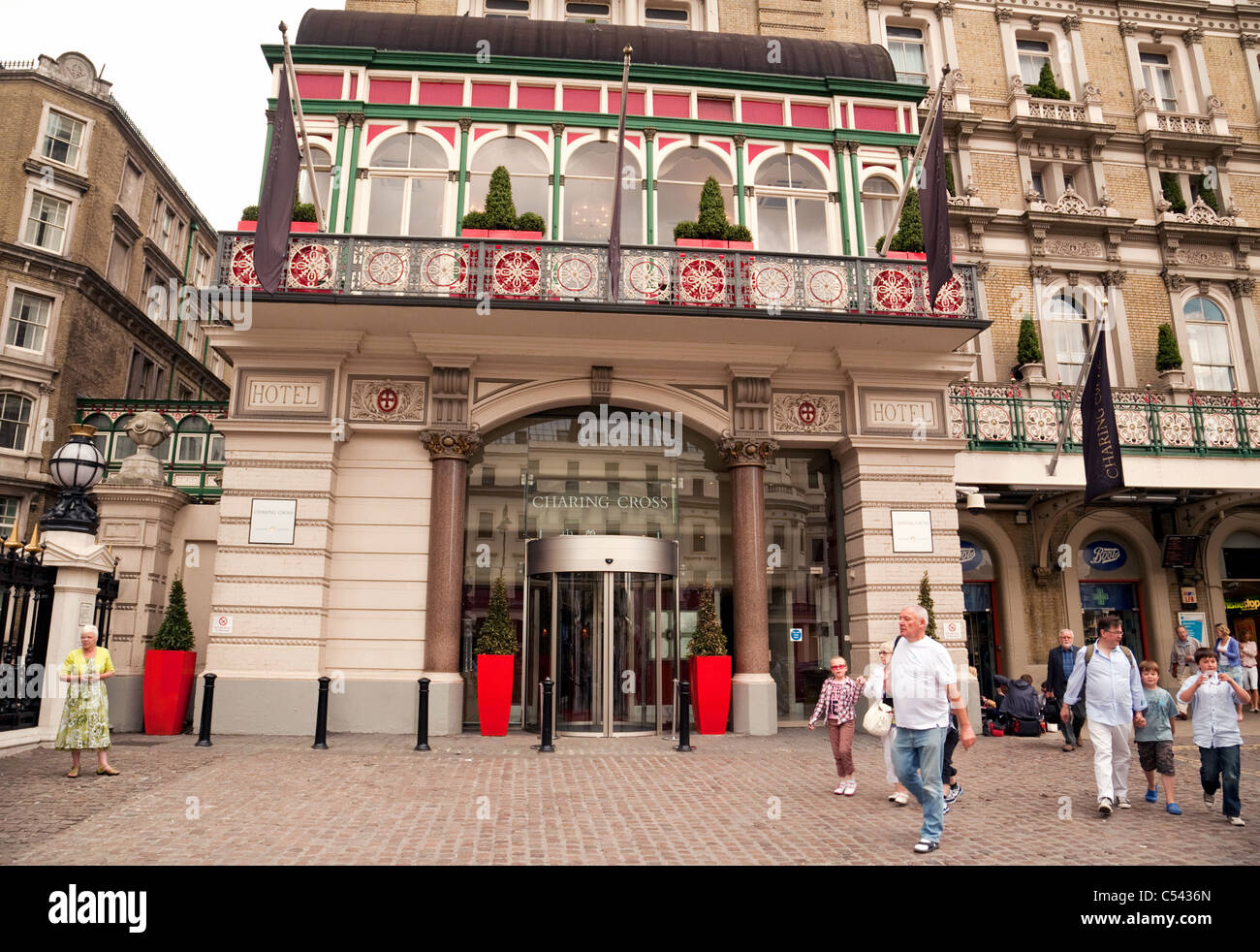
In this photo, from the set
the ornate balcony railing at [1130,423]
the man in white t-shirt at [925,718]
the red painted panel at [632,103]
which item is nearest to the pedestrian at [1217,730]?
the man in white t-shirt at [925,718]

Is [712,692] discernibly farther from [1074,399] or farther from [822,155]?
[822,155]

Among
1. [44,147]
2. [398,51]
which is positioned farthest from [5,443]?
[398,51]

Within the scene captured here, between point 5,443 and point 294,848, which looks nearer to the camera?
point 294,848

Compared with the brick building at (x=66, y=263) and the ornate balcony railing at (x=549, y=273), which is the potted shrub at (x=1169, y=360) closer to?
the ornate balcony railing at (x=549, y=273)

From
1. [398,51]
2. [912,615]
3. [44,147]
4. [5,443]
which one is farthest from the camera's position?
[44,147]

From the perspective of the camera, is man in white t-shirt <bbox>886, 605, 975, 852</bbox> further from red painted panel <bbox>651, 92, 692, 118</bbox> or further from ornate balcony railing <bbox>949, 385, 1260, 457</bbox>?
red painted panel <bbox>651, 92, 692, 118</bbox>

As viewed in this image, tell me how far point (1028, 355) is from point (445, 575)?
1427 cm

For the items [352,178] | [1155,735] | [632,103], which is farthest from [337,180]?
[1155,735]

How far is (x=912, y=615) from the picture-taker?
691 cm

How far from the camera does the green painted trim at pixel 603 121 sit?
15562mm

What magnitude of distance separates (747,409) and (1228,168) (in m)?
17.5

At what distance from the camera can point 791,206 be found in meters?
16.2

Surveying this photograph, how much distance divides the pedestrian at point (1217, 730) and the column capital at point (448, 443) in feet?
35.1
